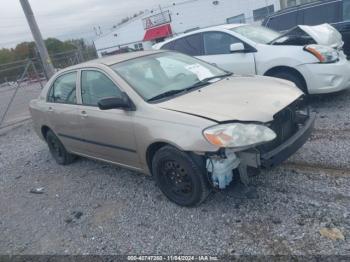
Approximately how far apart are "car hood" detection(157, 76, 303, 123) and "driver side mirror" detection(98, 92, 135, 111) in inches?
14.7

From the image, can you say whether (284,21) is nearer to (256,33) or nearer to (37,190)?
(256,33)

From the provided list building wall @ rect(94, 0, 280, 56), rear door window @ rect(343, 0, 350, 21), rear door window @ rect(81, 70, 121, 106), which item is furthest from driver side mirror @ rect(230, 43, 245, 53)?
building wall @ rect(94, 0, 280, 56)

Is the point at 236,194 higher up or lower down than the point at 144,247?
higher up

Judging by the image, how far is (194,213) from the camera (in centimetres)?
361

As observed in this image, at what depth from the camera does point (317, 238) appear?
288 centimetres

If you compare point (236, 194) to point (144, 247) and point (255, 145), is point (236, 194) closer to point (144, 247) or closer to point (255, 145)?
point (255, 145)

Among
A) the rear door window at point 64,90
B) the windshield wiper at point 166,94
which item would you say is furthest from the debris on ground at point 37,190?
the windshield wiper at point 166,94

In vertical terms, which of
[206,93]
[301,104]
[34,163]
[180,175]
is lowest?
[34,163]

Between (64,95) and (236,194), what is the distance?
10.1 feet

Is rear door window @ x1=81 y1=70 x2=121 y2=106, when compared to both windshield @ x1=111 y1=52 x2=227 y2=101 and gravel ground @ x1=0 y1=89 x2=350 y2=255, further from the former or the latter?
gravel ground @ x1=0 y1=89 x2=350 y2=255

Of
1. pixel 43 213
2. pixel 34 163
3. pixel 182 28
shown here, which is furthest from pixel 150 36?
pixel 43 213

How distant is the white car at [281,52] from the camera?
18.6ft

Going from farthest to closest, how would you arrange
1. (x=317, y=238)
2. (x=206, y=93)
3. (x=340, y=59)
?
1. (x=340, y=59)
2. (x=206, y=93)
3. (x=317, y=238)

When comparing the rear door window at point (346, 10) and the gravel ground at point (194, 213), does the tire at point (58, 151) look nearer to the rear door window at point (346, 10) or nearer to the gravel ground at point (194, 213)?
the gravel ground at point (194, 213)
